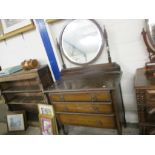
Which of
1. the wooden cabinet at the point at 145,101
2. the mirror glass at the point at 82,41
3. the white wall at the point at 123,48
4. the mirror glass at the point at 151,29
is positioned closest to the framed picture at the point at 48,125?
the white wall at the point at 123,48

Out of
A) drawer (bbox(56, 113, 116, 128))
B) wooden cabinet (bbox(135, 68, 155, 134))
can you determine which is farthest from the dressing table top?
drawer (bbox(56, 113, 116, 128))

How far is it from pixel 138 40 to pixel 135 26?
0.49ft

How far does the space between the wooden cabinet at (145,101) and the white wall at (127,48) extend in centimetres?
18

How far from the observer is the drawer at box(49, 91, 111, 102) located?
1.60 metres

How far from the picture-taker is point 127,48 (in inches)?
70.9

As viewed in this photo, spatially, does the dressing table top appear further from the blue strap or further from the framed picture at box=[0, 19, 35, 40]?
the framed picture at box=[0, 19, 35, 40]

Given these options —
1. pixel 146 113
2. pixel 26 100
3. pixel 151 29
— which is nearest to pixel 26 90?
pixel 26 100

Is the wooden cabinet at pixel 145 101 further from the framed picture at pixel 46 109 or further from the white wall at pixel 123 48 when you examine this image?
the framed picture at pixel 46 109

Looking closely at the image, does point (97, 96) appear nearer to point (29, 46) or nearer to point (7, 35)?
point (29, 46)

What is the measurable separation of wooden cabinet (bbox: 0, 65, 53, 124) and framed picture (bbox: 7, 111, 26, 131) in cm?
12

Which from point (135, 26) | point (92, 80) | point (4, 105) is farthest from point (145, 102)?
point (4, 105)
